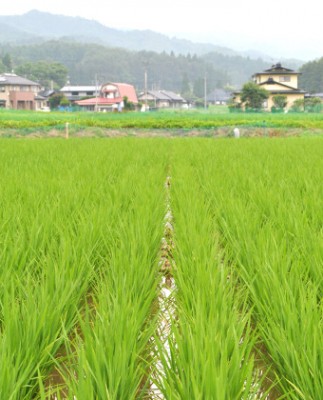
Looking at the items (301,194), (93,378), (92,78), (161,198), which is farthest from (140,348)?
(92,78)

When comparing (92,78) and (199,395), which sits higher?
(92,78)

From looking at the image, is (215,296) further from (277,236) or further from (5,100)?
(5,100)

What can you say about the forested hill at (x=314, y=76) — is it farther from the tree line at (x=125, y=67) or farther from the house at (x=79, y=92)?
the tree line at (x=125, y=67)

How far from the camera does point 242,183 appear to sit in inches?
179

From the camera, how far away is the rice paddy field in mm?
1256

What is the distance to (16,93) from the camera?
5309 centimetres

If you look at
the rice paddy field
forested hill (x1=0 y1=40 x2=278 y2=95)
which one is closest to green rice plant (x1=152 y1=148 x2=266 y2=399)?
the rice paddy field

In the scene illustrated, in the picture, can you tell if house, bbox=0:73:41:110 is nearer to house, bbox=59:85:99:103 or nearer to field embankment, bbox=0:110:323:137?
house, bbox=59:85:99:103

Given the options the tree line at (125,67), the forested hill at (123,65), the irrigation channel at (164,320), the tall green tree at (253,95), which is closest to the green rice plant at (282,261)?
the irrigation channel at (164,320)

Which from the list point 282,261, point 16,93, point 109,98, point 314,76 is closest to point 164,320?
point 282,261

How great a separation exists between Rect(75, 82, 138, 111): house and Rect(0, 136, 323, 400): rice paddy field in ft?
179

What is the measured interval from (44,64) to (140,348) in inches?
3645

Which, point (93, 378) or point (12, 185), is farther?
point (12, 185)

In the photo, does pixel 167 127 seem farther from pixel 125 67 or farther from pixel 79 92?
pixel 125 67
